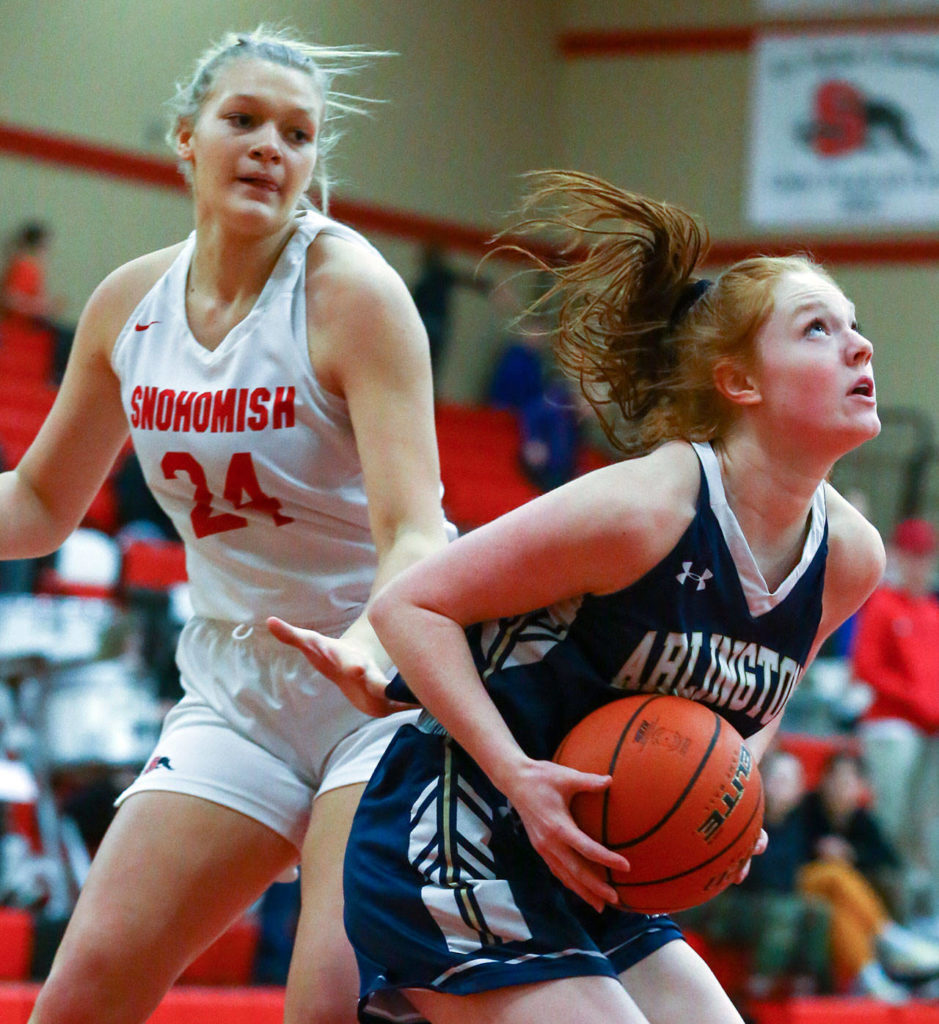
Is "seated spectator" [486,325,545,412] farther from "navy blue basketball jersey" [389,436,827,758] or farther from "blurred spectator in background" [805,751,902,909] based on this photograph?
"navy blue basketball jersey" [389,436,827,758]

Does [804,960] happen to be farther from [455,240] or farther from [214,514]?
[455,240]

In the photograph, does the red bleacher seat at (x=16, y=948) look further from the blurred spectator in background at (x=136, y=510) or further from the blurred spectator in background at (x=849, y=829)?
the blurred spectator in background at (x=849, y=829)

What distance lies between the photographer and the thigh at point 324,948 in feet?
8.10

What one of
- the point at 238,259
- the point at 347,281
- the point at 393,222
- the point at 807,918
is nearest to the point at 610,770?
the point at 347,281

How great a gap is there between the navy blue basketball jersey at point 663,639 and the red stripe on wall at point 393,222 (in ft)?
29.5

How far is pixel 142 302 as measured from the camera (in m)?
2.89

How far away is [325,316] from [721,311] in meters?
0.68

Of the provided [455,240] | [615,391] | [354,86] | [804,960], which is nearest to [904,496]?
[455,240]

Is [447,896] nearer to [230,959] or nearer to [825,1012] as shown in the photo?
[230,959]

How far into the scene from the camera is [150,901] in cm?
258

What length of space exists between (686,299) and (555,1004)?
1.14 meters

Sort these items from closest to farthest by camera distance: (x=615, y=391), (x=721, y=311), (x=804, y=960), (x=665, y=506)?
(x=665, y=506) → (x=721, y=311) → (x=615, y=391) → (x=804, y=960)

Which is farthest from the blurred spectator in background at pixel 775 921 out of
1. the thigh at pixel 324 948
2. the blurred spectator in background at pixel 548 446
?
the blurred spectator in background at pixel 548 446

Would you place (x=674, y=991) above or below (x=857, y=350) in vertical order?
below
